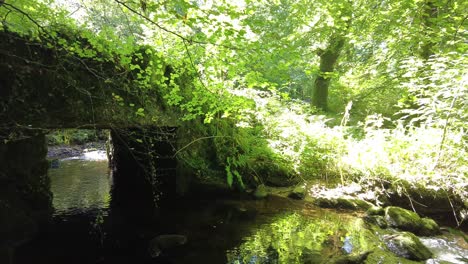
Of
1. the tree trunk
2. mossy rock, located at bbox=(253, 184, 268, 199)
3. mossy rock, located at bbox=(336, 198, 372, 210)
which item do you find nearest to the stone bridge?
mossy rock, located at bbox=(253, 184, 268, 199)

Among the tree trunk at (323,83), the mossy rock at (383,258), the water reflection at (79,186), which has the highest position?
the tree trunk at (323,83)

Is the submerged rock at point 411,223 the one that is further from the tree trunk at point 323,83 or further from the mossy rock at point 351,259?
the tree trunk at point 323,83

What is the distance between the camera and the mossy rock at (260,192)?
8305 millimetres

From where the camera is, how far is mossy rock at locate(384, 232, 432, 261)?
196 inches

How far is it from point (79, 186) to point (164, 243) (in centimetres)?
555

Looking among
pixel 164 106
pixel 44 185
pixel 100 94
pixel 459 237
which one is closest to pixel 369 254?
pixel 459 237

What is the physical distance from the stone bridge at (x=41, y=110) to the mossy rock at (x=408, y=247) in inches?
174

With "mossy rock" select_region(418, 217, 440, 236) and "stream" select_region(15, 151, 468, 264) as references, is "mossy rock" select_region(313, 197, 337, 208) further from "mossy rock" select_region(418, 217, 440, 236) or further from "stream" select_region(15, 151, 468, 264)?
"mossy rock" select_region(418, 217, 440, 236)

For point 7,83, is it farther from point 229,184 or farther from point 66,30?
point 229,184

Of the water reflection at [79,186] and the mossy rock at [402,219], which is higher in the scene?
the mossy rock at [402,219]

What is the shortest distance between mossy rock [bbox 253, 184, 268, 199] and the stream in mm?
278

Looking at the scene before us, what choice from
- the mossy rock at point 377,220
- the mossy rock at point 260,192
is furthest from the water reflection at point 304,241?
the mossy rock at point 260,192

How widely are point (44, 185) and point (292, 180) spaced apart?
20.9ft

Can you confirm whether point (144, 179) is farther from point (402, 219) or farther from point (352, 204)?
point (402, 219)
